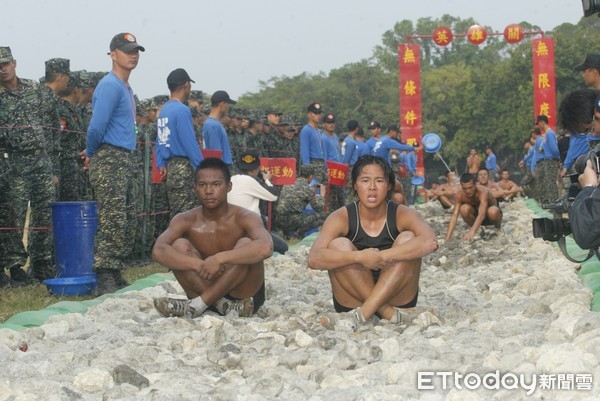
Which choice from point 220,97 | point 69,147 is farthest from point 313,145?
point 69,147

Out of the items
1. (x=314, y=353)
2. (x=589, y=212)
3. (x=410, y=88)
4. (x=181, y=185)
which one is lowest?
(x=314, y=353)

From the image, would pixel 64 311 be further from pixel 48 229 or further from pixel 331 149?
pixel 331 149

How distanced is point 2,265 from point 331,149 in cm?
798

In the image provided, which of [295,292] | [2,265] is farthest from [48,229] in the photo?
[295,292]

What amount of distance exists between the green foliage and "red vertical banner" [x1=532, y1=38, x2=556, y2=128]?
21.3 m

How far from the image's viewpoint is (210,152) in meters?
9.46

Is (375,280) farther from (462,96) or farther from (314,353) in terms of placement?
(462,96)

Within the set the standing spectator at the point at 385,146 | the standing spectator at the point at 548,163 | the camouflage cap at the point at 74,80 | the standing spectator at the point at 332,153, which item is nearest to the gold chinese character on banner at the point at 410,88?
the standing spectator at the point at 385,146

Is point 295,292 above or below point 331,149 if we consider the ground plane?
below

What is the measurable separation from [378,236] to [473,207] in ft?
24.8

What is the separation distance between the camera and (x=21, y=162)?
27.9 ft

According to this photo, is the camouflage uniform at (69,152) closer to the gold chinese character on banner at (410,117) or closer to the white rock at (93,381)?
the white rock at (93,381)

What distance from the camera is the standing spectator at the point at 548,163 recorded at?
16984 millimetres

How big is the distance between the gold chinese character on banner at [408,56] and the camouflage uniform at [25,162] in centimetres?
2064
